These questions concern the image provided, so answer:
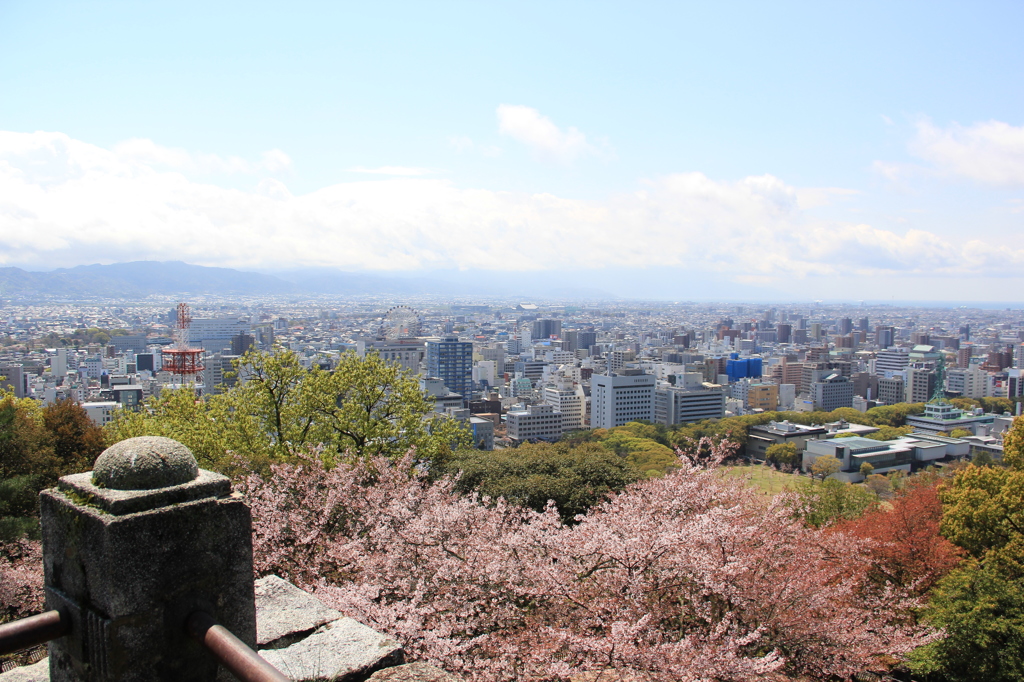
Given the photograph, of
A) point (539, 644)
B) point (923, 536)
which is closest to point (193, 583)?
point (539, 644)

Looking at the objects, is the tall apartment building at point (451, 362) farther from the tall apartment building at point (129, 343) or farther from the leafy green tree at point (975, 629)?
the leafy green tree at point (975, 629)

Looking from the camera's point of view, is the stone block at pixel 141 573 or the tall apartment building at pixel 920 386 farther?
the tall apartment building at pixel 920 386

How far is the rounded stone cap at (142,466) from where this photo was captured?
5.11 ft

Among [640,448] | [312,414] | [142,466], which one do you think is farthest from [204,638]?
[640,448]

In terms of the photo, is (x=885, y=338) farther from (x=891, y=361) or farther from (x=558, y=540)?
(x=558, y=540)

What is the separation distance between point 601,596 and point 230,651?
357 centimetres

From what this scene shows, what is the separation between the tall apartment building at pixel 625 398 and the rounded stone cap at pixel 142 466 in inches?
2906

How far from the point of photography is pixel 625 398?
246 feet

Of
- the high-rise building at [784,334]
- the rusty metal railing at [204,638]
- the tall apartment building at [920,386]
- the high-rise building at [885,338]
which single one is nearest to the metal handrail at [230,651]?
the rusty metal railing at [204,638]

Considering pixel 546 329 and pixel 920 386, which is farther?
pixel 546 329

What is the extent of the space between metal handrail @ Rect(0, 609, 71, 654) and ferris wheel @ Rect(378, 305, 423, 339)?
113028 millimetres

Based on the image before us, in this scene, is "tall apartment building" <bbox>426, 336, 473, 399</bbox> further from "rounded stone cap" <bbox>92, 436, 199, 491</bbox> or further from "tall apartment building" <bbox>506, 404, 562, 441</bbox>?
"rounded stone cap" <bbox>92, 436, 199, 491</bbox>

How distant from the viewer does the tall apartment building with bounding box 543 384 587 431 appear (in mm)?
74750

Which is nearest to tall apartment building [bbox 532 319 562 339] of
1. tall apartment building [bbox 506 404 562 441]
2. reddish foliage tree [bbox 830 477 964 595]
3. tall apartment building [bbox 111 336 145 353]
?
tall apartment building [bbox 111 336 145 353]
